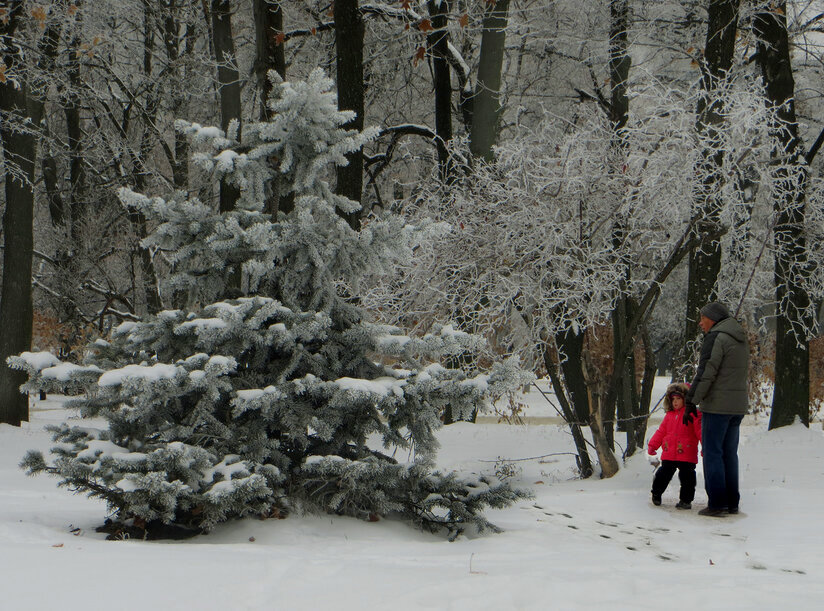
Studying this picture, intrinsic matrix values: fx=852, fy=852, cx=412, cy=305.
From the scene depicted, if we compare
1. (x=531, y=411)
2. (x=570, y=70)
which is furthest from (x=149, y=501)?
(x=531, y=411)

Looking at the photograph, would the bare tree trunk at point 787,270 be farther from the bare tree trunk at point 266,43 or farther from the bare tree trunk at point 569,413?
the bare tree trunk at point 266,43

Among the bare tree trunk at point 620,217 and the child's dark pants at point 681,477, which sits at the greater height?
the bare tree trunk at point 620,217

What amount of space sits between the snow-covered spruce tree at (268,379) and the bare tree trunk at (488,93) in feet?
20.1

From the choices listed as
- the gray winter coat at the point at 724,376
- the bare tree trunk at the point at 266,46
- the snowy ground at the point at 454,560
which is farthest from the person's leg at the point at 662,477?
the bare tree trunk at the point at 266,46

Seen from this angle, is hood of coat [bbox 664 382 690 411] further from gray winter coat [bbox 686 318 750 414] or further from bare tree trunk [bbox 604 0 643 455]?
bare tree trunk [bbox 604 0 643 455]

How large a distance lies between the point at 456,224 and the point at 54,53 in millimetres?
10255

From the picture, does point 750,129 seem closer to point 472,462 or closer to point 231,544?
point 472,462

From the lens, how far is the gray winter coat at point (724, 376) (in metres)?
6.77

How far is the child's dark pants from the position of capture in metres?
7.14

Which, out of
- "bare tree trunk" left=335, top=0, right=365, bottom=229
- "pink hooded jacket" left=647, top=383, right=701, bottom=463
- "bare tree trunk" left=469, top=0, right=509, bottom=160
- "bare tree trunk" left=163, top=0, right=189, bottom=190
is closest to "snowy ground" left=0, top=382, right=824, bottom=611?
"pink hooded jacket" left=647, top=383, right=701, bottom=463

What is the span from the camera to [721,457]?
6.83 m

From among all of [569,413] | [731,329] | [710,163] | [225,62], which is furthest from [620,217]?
[225,62]

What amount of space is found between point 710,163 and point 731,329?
6.29 ft

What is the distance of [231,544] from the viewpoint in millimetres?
4961
